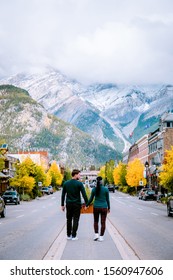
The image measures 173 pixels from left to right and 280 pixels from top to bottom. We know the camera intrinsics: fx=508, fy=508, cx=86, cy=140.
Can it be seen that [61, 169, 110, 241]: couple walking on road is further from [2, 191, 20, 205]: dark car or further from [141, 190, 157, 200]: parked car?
[141, 190, 157, 200]: parked car

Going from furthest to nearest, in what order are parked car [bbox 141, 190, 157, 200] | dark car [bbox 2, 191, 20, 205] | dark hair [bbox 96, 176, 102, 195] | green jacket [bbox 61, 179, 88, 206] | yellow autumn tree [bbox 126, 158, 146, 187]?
yellow autumn tree [bbox 126, 158, 146, 187] → parked car [bbox 141, 190, 157, 200] → dark car [bbox 2, 191, 20, 205] → dark hair [bbox 96, 176, 102, 195] → green jacket [bbox 61, 179, 88, 206]

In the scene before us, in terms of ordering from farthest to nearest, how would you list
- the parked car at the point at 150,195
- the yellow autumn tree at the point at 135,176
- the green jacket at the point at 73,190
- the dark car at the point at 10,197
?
the yellow autumn tree at the point at 135,176, the parked car at the point at 150,195, the dark car at the point at 10,197, the green jacket at the point at 73,190

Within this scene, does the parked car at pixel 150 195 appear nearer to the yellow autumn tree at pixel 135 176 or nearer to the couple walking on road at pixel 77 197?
the yellow autumn tree at pixel 135 176

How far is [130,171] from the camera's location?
374 ft

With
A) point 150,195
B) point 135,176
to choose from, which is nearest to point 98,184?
point 150,195

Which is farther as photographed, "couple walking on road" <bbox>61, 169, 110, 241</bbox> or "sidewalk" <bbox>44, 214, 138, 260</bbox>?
"couple walking on road" <bbox>61, 169, 110, 241</bbox>

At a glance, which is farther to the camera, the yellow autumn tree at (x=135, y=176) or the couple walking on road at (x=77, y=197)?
the yellow autumn tree at (x=135, y=176)

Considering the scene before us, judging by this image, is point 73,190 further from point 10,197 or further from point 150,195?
point 150,195

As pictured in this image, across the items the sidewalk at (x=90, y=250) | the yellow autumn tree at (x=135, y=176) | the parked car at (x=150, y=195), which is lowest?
the sidewalk at (x=90, y=250)

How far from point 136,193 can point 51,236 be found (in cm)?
9089

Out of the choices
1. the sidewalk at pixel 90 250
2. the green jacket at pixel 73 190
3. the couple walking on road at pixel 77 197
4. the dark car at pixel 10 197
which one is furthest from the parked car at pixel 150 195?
the green jacket at pixel 73 190

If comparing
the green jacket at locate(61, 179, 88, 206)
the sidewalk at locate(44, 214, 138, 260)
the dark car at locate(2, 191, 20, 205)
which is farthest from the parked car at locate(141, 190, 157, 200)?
the green jacket at locate(61, 179, 88, 206)
